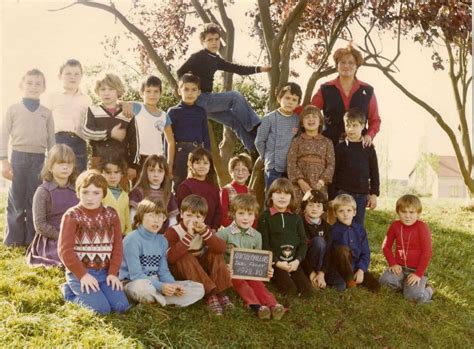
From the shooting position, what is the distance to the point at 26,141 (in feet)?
23.4

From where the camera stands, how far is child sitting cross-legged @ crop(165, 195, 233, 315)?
18.4 feet

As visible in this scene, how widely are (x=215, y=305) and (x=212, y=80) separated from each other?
3.11 meters

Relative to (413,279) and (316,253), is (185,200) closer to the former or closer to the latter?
(316,253)

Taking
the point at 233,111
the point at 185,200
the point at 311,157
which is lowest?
the point at 185,200

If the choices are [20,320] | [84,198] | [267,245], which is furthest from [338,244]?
[20,320]

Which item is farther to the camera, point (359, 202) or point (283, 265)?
point (359, 202)

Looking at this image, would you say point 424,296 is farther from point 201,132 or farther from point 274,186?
point 201,132

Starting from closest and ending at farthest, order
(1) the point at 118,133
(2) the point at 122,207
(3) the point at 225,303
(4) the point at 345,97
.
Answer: (3) the point at 225,303, (2) the point at 122,207, (1) the point at 118,133, (4) the point at 345,97

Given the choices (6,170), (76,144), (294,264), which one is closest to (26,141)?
(6,170)

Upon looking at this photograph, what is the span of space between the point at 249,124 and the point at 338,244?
2046 millimetres

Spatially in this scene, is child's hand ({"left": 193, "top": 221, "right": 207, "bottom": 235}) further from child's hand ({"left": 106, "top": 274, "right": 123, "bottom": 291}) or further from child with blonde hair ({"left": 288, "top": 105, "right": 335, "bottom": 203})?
child with blonde hair ({"left": 288, "top": 105, "right": 335, "bottom": 203})

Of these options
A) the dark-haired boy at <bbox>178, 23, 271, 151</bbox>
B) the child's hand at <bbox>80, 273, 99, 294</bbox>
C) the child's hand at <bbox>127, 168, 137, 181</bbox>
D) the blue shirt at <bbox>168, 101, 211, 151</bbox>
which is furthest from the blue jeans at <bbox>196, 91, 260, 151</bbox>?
the child's hand at <bbox>80, 273, 99, 294</bbox>

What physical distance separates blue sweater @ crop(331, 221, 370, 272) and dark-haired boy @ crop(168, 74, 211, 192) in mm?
1838

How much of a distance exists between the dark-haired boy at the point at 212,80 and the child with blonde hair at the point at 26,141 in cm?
169
